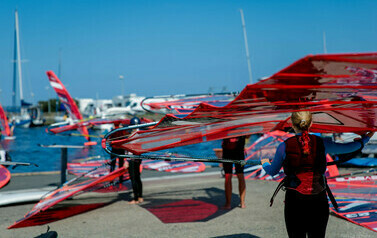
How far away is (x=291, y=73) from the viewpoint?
2.55m

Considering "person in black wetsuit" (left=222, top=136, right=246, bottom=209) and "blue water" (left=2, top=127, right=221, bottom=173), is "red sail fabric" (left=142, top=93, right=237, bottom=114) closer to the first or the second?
"blue water" (left=2, top=127, right=221, bottom=173)

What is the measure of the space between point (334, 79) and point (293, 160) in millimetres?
927

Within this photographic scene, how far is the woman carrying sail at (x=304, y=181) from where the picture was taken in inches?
131

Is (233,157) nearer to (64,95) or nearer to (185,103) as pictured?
(185,103)

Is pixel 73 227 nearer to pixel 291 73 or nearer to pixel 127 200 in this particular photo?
pixel 127 200

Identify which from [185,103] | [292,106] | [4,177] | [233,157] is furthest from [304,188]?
[4,177]

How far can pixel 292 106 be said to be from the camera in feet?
11.6

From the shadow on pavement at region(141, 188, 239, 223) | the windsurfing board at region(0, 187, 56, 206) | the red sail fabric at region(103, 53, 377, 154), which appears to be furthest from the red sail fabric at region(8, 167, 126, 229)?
the red sail fabric at region(103, 53, 377, 154)

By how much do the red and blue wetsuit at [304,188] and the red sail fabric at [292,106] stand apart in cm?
43

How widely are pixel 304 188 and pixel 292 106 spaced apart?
76cm

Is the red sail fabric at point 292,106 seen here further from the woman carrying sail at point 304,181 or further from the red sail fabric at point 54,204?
the red sail fabric at point 54,204

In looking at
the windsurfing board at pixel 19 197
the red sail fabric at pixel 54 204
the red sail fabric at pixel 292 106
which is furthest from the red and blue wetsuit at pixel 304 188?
the windsurfing board at pixel 19 197

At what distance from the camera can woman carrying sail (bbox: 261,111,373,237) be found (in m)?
3.33

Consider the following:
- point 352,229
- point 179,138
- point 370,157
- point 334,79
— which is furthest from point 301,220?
point 370,157
